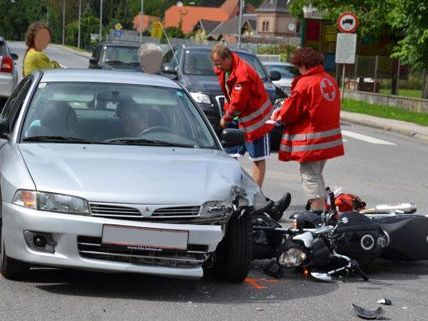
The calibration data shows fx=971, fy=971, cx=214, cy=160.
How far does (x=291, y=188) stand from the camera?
480 inches

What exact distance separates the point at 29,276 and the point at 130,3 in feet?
451

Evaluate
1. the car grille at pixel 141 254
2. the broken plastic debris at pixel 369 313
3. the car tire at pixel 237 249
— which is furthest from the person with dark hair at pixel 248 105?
the broken plastic debris at pixel 369 313

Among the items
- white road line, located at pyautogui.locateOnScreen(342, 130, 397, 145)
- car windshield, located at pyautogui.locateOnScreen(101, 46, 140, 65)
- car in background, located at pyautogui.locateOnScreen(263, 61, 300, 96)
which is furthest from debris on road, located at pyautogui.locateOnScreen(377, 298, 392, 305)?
car in background, located at pyautogui.locateOnScreen(263, 61, 300, 96)

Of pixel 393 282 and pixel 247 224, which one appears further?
pixel 393 282

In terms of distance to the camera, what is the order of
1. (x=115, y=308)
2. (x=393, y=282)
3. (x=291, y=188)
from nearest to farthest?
(x=115, y=308)
(x=393, y=282)
(x=291, y=188)

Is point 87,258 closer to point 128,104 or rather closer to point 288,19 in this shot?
point 128,104

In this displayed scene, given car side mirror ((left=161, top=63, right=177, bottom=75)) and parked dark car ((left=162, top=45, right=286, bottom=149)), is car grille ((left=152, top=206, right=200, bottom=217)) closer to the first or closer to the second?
parked dark car ((left=162, top=45, right=286, bottom=149))

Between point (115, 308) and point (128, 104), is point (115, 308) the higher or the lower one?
the lower one

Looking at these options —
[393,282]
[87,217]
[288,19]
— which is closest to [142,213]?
[87,217]

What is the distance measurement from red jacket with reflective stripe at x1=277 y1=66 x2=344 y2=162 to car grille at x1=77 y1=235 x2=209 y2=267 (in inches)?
110

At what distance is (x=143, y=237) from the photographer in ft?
20.0

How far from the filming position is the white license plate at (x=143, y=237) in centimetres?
A: 607

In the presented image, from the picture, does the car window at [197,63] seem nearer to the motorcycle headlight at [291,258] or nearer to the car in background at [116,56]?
the car in background at [116,56]

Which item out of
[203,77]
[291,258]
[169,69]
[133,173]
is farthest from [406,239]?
[169,69]
